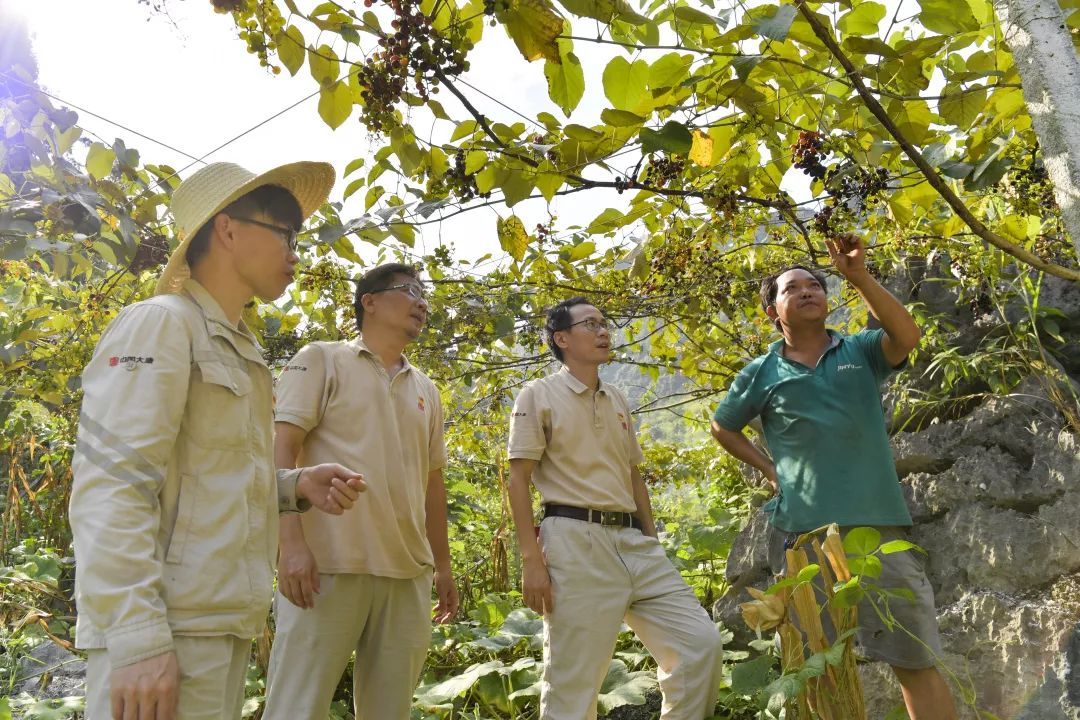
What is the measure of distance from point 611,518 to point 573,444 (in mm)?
313

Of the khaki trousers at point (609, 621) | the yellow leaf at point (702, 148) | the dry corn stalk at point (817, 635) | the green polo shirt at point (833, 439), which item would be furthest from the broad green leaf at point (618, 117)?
the khaki trousers at point (609, 621)

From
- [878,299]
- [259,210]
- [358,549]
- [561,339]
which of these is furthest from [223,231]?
[878,299]

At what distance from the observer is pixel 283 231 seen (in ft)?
6.07

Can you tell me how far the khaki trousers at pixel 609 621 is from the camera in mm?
2812

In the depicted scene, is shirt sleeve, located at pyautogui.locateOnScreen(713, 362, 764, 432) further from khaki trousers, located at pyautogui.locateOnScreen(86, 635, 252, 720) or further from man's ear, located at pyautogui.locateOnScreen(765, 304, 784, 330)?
khaki trousers, located at pyautogui.locateOnScreen(86, 635, 252, 720)

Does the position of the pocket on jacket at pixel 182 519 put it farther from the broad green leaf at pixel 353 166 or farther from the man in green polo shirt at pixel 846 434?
the man in green polo shirt at pixel 846 434

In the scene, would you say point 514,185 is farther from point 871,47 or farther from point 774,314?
point 774,314

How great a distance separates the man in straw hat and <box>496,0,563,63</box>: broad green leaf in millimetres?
665

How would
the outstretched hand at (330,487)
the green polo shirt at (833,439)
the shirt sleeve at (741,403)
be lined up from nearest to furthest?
the outstretched hand at (330,487), the green polo shirt at (833,439), the shirt sleeve at (741,403)

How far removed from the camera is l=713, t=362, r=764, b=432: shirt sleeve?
3.06 metres

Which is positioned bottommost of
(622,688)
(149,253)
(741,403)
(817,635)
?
(622,688)

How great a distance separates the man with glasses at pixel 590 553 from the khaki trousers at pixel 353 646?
0.54m

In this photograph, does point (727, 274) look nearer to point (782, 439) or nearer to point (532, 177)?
point (782, 439)

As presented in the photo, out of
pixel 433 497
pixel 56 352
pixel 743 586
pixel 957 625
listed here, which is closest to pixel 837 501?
pixel 957 625
